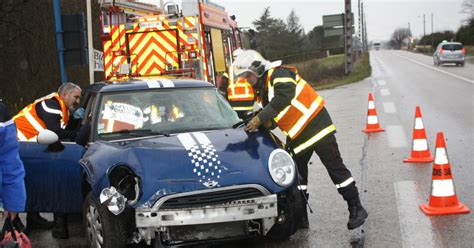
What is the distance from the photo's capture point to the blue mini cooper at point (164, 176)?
16.0 ft

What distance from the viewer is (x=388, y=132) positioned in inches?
508

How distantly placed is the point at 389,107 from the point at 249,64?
1274 cm

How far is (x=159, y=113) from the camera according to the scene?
6094mm

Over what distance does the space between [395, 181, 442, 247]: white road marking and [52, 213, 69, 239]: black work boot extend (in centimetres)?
331

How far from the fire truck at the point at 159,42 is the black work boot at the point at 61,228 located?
23.7 feet

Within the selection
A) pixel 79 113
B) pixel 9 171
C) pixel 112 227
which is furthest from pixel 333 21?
pixel 9 171

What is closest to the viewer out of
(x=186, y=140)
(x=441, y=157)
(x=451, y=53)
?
(x=186, y=140)

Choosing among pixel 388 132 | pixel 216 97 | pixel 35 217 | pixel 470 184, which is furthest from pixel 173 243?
pixel 388 132

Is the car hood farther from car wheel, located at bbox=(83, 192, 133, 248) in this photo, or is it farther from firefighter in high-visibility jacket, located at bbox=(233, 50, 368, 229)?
firefighter in high-visibility jacket, located at bbox=(233, 50, 368, 229)

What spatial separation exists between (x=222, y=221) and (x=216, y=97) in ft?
6.38

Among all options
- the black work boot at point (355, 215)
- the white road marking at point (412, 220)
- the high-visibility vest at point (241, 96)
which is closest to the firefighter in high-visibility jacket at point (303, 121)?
the black work boot at point (355, 215)

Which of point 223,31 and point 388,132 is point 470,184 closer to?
point 388,132

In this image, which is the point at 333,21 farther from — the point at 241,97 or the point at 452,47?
the point at 241,97

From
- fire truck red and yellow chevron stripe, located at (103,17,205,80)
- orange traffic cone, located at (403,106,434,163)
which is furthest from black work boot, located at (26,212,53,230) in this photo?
fire truck red and yellow chevron stripe, located at (103,17,205,80)
